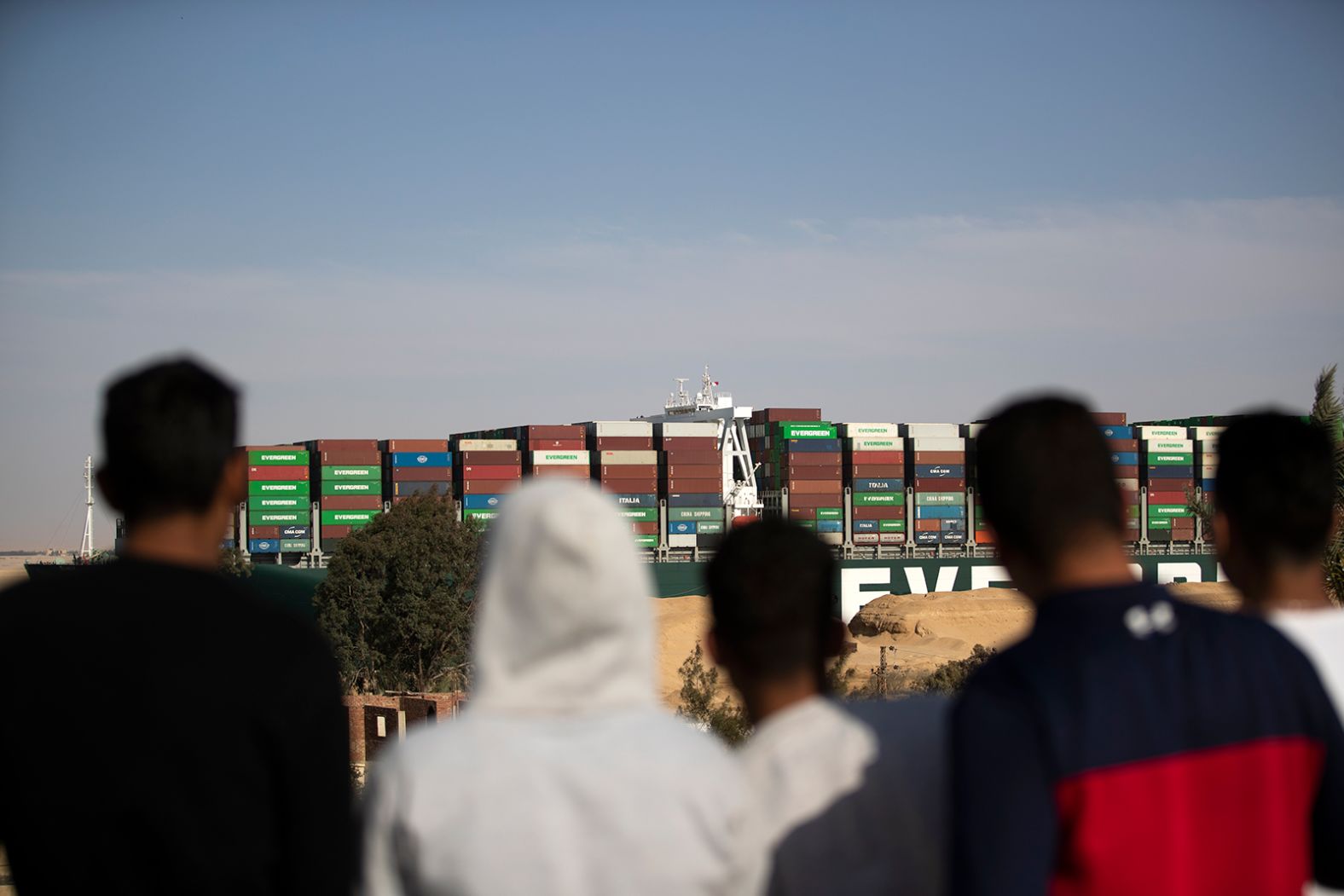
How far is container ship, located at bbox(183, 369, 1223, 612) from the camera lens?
52.8 meters

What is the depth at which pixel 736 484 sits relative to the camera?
5775 centimetres

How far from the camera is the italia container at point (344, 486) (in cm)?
5253

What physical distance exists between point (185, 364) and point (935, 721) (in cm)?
141

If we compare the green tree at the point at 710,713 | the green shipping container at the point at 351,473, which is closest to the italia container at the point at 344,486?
the green shipping container at the point at 351,473

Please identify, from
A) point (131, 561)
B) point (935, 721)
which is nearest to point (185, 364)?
point (131, 561)

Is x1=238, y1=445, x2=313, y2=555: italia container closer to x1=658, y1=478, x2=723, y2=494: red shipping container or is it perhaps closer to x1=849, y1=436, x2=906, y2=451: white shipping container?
x1=658, y1=478, x2=723, y2=494: red shipping container

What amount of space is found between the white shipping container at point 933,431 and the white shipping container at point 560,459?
16206 mm

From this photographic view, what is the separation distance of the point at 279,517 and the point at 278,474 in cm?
192

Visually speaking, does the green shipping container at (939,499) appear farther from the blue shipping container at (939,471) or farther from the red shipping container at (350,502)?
the red shipping container at (350,502)

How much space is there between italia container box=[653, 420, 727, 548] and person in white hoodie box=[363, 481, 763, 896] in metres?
54.5

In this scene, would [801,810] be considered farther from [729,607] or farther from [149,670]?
[149,670]

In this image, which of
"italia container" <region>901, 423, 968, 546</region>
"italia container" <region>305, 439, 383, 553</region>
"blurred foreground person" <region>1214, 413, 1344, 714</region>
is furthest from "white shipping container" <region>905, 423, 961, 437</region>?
"blurred foreground person" <region>1214, 413, 1344, 714</region>

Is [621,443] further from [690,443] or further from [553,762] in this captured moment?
[553,762]

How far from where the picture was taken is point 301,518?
172 feet
